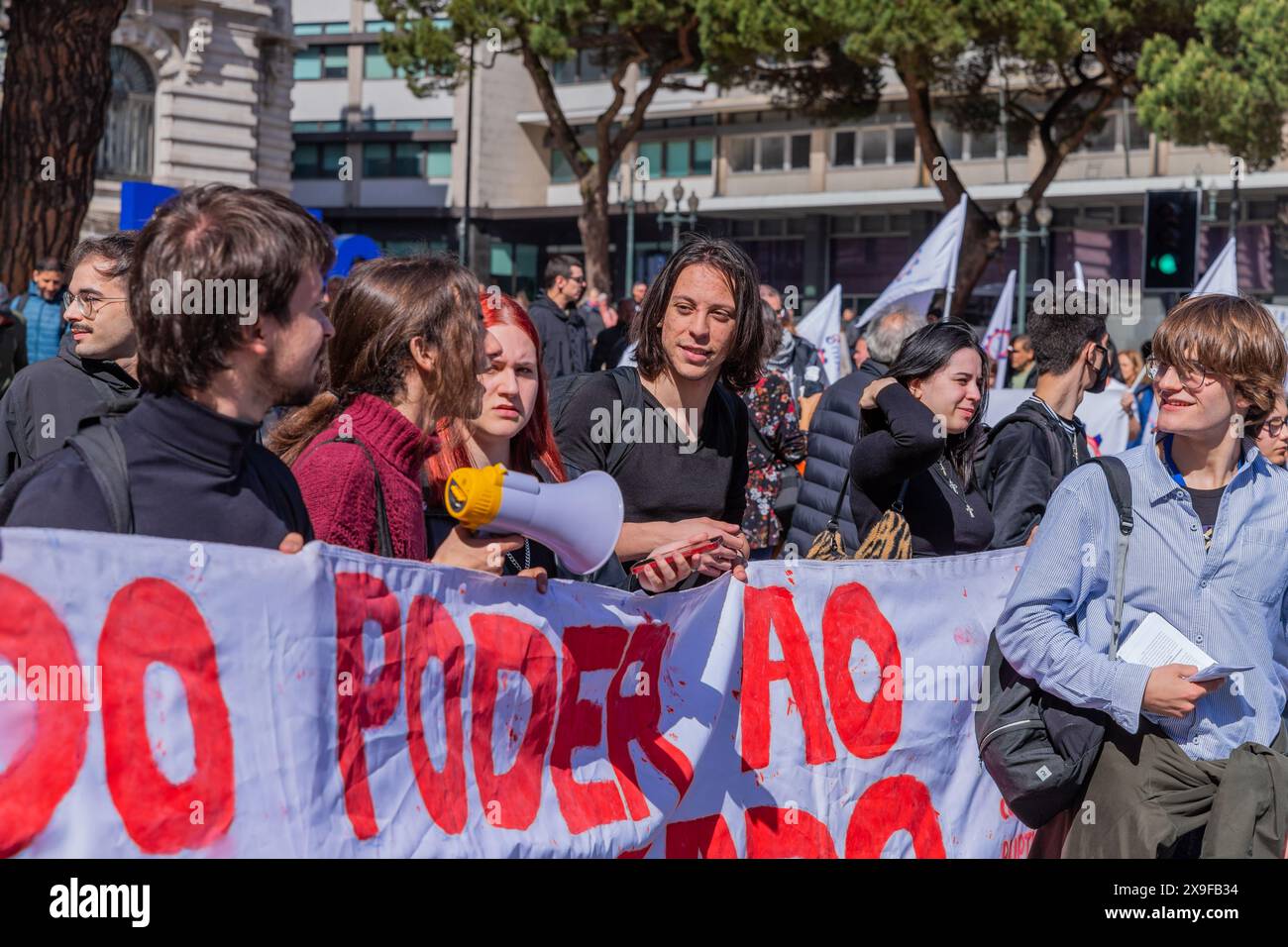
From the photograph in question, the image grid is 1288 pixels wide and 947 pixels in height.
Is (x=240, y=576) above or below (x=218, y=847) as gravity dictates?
above

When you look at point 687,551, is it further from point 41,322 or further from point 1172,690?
point 41,322

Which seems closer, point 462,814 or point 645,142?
point 462,814

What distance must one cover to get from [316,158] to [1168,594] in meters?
61.4

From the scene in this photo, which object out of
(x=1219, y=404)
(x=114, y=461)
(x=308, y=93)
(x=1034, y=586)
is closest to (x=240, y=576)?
(x=114, y=461)

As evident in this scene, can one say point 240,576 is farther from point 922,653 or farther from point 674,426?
point 922,653

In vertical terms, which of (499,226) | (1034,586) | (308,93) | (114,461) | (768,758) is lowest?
(768,758)

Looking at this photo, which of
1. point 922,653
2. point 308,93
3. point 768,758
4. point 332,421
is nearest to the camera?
point 332,421

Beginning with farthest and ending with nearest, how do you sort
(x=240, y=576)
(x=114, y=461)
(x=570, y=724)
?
(x=570, y=724) < (x=240, y=576) < (x=114, y=461)

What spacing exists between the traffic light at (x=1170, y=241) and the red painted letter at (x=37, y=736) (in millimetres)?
13225

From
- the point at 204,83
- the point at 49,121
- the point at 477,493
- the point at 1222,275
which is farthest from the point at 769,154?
the point at 477,493

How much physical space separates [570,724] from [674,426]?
1.16 meters

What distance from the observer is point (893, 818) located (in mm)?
4676

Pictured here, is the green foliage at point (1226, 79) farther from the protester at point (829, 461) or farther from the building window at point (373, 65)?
the building window at point (373, 65)
